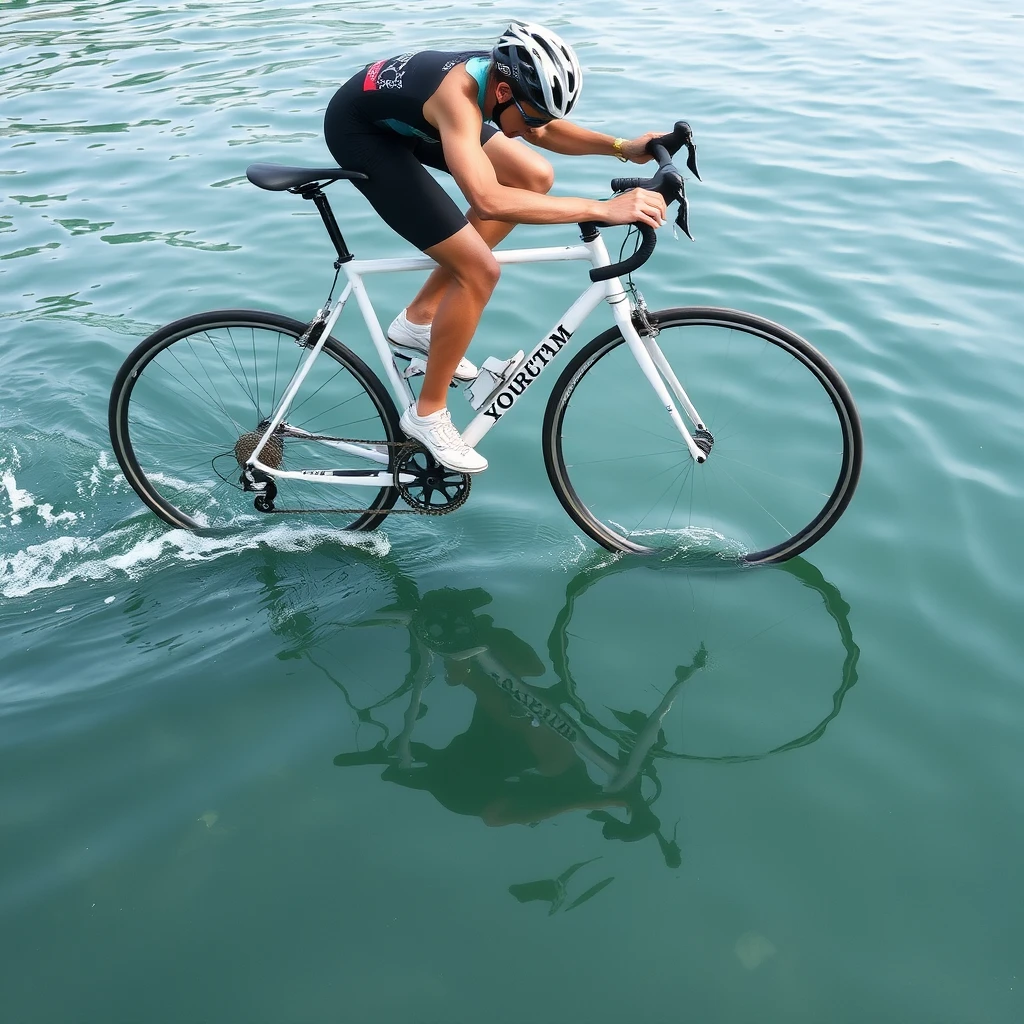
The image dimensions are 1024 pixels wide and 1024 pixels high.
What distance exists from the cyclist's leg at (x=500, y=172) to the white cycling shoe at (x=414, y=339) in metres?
0.04

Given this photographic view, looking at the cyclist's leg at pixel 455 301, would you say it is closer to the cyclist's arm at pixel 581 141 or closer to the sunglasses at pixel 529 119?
the sunglasses at pixel 529 119

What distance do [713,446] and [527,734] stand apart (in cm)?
193

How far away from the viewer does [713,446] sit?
4.63 meters

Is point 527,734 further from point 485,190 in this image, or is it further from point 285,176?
point 285,176

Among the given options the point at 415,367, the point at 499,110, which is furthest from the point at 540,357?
the point at 499,110

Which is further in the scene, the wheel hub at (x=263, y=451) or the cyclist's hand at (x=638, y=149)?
the wheel hub at (x=263, y=451)

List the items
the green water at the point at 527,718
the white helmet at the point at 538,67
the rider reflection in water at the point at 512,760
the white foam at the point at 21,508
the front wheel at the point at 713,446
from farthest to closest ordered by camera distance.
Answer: the white foam at the point at 21,508, the front wheel at the point at 713,446, the white helmet at the point at 538,67, the rider reflection in water at the point at 512,760, the green water at the point at 527,718

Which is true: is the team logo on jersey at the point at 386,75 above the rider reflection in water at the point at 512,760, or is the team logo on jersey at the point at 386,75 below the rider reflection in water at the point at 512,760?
above

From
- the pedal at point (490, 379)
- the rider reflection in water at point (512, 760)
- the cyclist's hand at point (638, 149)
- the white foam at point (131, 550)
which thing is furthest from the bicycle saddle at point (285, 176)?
the rider reflection in water at point (512, 760)

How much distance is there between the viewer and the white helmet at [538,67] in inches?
122

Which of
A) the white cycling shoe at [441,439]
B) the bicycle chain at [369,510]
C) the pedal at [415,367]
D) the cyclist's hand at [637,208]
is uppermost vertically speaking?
the cyclist's hand at [637,208]

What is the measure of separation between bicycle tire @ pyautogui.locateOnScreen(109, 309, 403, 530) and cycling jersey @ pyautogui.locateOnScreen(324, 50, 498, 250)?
70 cm

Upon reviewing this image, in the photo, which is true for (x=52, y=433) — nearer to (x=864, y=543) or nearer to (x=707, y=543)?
(x=707, y=543)

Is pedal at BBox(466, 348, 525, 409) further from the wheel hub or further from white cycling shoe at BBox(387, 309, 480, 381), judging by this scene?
the wheel hub
